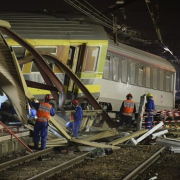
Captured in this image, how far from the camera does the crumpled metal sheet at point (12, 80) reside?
9148mm

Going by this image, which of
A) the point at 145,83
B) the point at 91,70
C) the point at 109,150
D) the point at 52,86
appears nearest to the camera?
the point at 109,150

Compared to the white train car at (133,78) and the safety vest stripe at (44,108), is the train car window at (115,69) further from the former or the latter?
the safety vest stripe at (44,108)

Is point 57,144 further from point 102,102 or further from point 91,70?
point 102,102

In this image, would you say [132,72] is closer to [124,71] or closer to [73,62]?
[124,71]

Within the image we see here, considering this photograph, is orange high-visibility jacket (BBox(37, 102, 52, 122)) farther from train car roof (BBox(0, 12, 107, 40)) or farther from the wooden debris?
train car roof (BBox(0, 12, 107, 40))

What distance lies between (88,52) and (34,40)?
2190 millimetres

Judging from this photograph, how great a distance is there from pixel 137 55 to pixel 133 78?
1.18m

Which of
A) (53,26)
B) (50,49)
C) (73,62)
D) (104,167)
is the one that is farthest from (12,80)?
(53,26)

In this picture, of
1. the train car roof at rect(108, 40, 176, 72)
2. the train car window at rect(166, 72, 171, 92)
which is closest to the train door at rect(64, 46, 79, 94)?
the train car roof at rect(108, 40, 176, 72)

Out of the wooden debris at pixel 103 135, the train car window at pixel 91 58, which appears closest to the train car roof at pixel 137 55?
the train car window at pixel 91 58

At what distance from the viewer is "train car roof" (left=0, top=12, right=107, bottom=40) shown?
520 inches

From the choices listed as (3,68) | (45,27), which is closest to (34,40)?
(45,27)

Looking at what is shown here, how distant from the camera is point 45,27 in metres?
13.6

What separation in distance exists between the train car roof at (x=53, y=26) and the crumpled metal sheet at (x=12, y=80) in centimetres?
374
